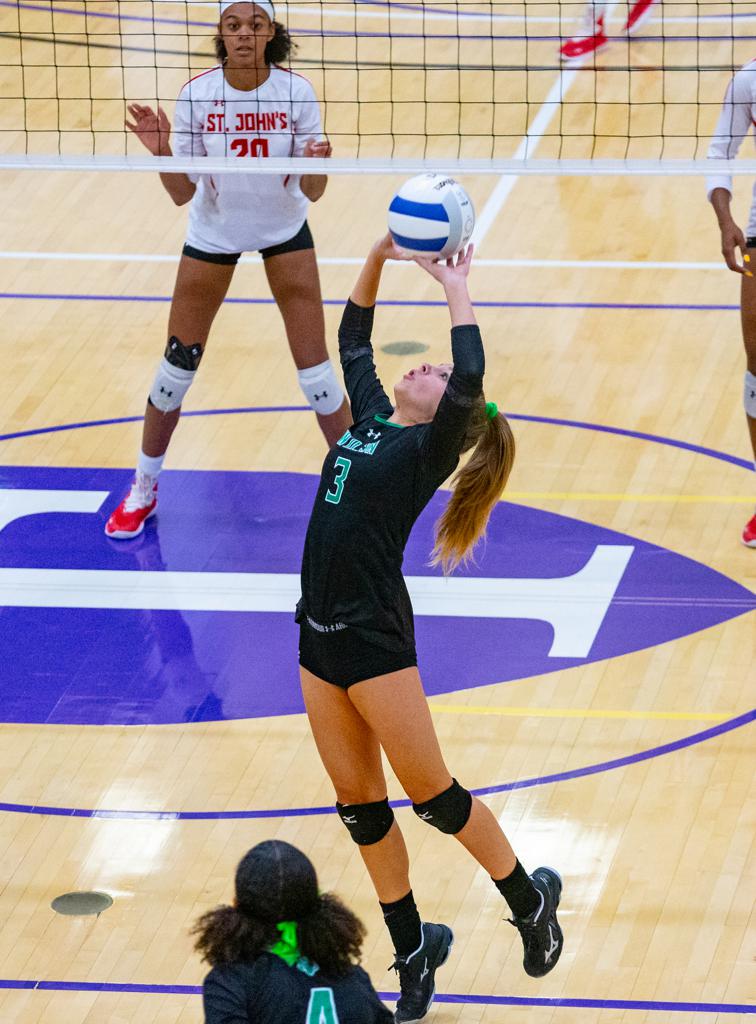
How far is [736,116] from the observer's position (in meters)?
7.17

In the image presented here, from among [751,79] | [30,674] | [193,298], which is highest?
[751,79]

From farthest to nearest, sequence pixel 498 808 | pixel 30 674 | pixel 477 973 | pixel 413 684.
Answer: pixel 30 674 → pixel 498 808 → pixel 477 973 → pixel 413 684

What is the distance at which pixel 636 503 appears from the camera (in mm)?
7984

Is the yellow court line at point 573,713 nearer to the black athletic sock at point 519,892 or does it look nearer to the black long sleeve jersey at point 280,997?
the black athletic sock at point 519,892

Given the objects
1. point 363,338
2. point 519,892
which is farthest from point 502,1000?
point 363,338

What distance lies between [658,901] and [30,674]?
2.70 meters

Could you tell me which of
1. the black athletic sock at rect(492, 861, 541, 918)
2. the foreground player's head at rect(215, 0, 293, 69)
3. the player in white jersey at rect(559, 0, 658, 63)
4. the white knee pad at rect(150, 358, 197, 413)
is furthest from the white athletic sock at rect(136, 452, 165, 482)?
the player in white jersey at rect(559, 0, 658, 63)

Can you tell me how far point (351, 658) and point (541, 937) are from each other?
105 cm

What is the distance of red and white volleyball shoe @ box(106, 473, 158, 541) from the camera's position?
788cm

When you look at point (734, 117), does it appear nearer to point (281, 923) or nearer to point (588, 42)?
point (281, 923)

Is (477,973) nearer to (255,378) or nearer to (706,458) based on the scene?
(706,458)

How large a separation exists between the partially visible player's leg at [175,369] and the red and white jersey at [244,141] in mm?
155

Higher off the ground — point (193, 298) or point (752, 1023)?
point (193, 298)

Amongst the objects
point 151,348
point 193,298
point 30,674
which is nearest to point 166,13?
point 151,348
